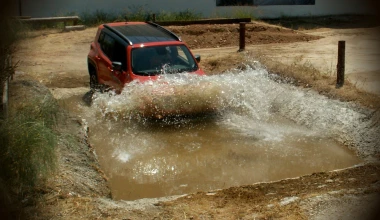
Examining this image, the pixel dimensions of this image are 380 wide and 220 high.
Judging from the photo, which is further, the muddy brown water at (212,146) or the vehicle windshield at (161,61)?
the vehicle windshield at (161,61)

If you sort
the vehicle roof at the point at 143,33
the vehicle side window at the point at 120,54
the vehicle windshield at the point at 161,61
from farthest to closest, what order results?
the vehicle roof at the point at 143,33, the vehicle side window at the point at 120,54, the vehicle windshield at the point at 161,61

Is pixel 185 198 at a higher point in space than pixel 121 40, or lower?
lower

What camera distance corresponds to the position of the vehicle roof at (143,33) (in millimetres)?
11148

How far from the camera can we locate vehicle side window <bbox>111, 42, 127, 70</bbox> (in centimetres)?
1079

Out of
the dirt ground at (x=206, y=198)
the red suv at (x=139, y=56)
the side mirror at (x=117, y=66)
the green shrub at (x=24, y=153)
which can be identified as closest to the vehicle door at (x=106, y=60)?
the red suv at (x=139, y=56)

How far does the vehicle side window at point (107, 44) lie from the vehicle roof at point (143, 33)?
0.29 m

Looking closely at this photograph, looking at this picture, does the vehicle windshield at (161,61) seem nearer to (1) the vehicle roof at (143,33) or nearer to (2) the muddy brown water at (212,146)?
(1) the vehicle roof at (143,33)

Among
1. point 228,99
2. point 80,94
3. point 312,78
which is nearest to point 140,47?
point 228,99

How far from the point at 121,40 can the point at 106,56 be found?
2.41ft

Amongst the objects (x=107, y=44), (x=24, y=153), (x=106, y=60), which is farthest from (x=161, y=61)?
(x=24, y=153)

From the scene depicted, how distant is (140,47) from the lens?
10.9 metres

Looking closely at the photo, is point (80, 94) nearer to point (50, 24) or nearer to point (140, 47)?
point (140, 47)

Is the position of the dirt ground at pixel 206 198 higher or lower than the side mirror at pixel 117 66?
lower

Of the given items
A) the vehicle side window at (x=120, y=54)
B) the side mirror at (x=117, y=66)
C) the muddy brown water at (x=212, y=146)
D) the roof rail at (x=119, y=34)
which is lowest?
the muddy brown water at (x=212, y=146)
